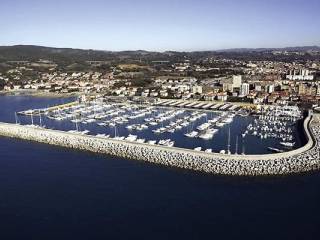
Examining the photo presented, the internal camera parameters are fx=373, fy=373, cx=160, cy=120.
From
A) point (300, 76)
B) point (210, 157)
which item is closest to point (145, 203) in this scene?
point (210, 157)

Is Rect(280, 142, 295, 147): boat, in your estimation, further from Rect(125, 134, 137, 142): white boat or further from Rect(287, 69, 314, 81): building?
Rect(287, 69, 314, 81): building

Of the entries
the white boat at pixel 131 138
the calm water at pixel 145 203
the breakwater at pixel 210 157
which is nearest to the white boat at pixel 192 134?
Result: the white boat at pixel 131 138

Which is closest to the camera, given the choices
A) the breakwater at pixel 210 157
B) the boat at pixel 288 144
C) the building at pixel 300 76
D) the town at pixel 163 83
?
the breakwater at pixel 210 157

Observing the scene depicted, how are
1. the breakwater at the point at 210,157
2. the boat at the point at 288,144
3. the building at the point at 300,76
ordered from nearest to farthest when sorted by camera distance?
the breakwater at the point at 210,157, the boat at the point at 288,144, the building at the point at 300,76

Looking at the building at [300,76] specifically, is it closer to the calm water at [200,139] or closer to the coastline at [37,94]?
the calm water at [200,139]

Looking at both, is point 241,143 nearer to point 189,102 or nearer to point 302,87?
point 189,102

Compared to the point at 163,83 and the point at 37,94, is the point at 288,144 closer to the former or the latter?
the point at 163,83
